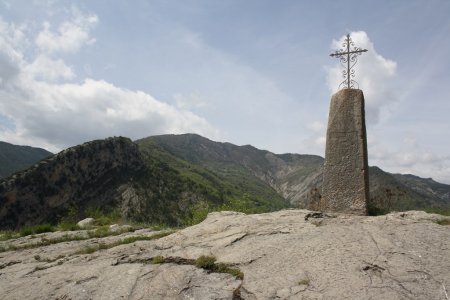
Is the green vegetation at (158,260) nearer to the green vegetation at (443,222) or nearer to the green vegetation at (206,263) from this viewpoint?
the green vegetation at (206,263)

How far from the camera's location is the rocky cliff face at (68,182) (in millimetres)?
81562

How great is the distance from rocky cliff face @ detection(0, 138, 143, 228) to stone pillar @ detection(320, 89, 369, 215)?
68576 mm

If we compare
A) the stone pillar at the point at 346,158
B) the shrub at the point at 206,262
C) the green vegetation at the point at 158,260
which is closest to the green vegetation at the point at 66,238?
the green vegetation at the point at 158,260

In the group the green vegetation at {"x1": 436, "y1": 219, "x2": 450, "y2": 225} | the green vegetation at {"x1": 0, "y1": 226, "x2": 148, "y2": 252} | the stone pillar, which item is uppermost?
the stone pillar

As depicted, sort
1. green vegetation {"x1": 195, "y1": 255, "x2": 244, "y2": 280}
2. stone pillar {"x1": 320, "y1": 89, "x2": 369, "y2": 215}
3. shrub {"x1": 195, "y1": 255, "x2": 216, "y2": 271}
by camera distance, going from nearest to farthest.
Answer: green vegetation {"x1": 195, "y1": 255, "x2": 244, "y2": 280} → shrub {"x1": 195, "y1": 255, "x2": 216, "y2": 271} → stone pillar {"x1": 320, "y1": 89, "x2": 369, "y2": 215}

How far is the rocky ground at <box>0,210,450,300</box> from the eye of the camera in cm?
786

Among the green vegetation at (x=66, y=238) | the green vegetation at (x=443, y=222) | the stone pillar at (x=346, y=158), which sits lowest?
the green vegetation at (x=66, y=238)

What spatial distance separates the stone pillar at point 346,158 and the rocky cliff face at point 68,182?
225ft

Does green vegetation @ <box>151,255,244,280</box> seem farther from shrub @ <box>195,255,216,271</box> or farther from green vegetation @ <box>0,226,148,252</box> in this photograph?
green vegetation @ <box>0,226,148,252</box>

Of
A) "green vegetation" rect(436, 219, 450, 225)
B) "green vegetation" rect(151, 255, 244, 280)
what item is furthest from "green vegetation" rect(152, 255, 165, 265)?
"green vegetation" rect(436, 219, 450, 225)

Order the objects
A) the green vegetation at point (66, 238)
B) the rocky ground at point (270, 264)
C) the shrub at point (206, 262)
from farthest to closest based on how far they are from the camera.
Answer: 1. the green vegetation at point (66, 238)
2. the shrub at point (206, 262)
3. the rocky ground at point (270, 264)

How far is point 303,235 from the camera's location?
10.4 m

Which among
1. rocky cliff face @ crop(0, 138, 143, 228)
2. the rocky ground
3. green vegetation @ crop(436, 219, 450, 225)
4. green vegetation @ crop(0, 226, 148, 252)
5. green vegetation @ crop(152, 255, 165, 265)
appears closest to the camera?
the rocky ground

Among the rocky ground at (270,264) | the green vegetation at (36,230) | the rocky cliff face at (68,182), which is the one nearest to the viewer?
the rocky ground at (270,264)
